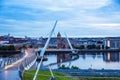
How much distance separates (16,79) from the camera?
11180 mm

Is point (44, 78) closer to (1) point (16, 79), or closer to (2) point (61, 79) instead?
(2) point (61, 79)

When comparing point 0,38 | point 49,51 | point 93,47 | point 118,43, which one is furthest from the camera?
point 118,43

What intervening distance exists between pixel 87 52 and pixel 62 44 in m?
12.8

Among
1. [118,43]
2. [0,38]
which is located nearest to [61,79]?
[0,38]

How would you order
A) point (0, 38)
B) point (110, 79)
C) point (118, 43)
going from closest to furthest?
point (110, 79) → point (0, 38) → point (118, 43)

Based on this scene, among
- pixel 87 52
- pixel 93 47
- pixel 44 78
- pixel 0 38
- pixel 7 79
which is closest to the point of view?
pixel 7 79

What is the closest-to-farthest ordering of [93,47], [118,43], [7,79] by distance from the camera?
[7,79], [93,47], [118,43]

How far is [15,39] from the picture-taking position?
3698 inches

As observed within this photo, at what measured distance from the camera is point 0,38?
280 feet

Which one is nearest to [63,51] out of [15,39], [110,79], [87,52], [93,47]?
[87,52]

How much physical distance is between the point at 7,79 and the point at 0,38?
75.2 metres

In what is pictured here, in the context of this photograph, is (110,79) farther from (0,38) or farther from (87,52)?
(0,38)

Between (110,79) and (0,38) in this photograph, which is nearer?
(110,79)

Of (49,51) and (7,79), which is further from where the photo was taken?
(49,51)
